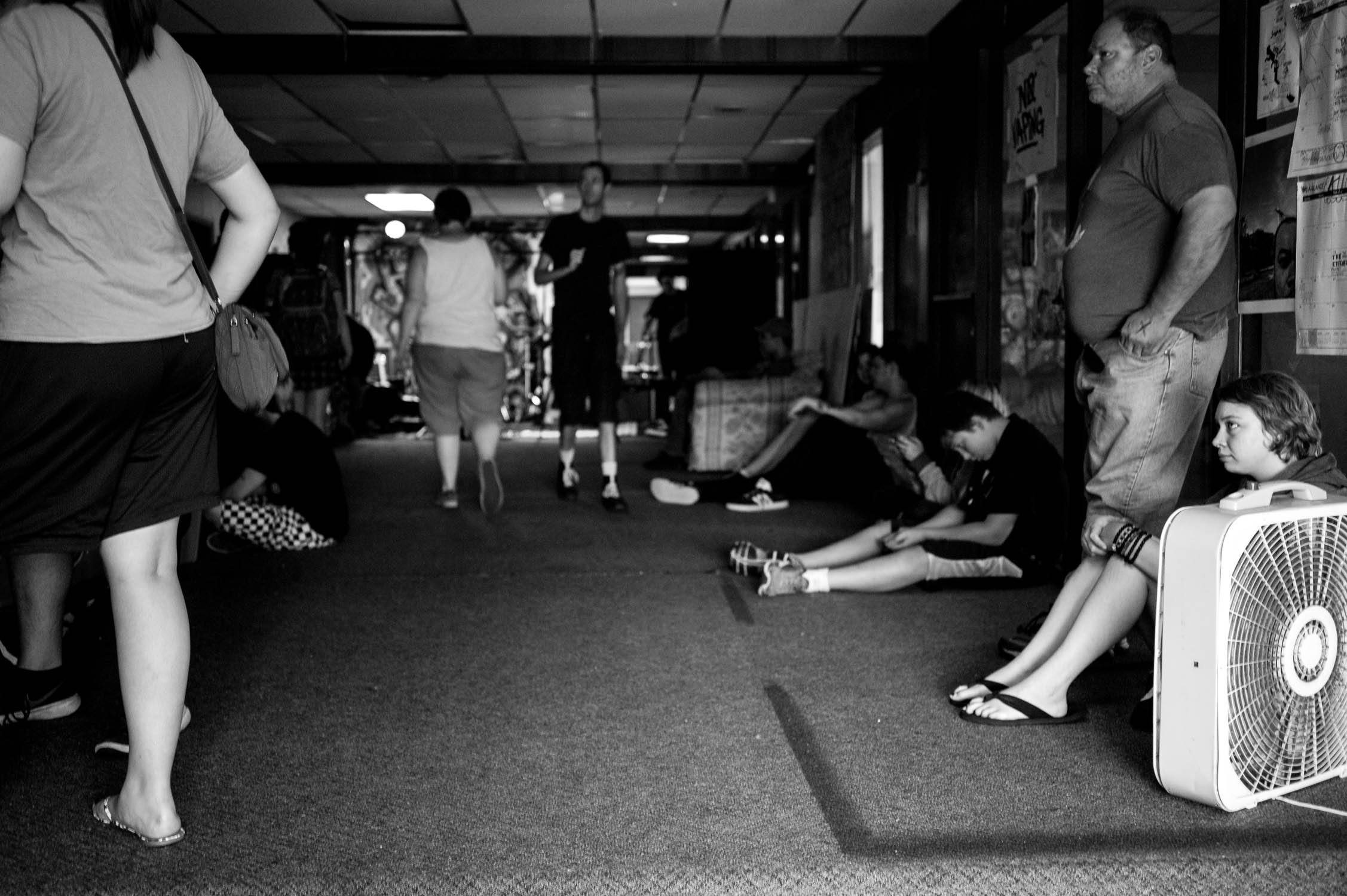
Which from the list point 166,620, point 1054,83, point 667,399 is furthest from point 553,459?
point 166,620

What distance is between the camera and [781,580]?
12.6ft

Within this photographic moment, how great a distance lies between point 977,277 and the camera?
5.58 metres

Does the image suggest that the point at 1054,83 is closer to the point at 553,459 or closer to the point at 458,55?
the point at 458,55

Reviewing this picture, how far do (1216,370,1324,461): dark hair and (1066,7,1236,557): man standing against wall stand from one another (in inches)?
13.3

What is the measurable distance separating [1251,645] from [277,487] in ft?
12.5

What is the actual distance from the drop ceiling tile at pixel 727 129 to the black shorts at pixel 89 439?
750cm

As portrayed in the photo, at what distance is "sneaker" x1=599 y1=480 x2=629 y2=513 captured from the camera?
5.87 meters

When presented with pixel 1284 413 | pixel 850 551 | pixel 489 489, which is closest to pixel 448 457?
pixel 489 489

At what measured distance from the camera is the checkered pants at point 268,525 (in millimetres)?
4656

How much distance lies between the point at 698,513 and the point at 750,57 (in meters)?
2.42

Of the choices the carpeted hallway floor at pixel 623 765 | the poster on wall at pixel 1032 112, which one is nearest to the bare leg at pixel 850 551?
the carpeted hallway floor at pixel 623 765

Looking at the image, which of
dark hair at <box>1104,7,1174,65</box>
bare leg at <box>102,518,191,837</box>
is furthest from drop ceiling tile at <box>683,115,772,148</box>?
bare leg at <box>102,518,191,837</box>

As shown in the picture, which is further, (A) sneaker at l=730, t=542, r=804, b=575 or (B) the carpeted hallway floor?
(A) sneaker at l=730, t=542, r=804, b=575

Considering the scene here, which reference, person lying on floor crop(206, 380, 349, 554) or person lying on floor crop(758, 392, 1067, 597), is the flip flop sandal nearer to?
person lying on floor crop(758, 392, 1067, 597)
